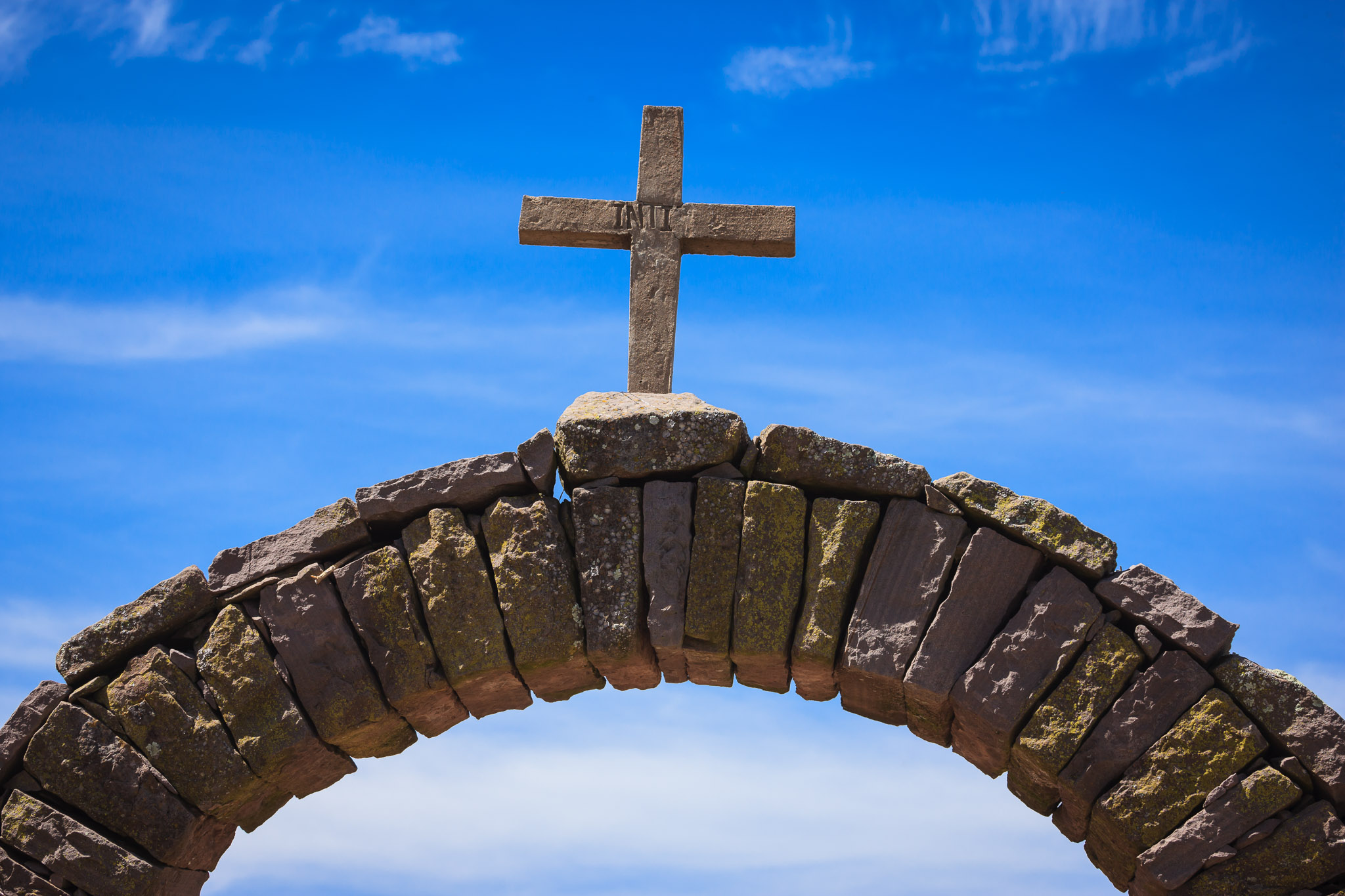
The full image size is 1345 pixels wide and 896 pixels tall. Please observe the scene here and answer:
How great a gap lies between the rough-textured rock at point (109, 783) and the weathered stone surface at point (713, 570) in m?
2.07

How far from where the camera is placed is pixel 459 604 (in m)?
4.28

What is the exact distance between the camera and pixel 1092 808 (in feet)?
13.1

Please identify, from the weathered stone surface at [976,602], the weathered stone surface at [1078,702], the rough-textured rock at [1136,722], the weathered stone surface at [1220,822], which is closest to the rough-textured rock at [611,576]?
the weathered stone surface at [976,602]

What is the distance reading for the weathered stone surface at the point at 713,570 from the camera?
4.26m

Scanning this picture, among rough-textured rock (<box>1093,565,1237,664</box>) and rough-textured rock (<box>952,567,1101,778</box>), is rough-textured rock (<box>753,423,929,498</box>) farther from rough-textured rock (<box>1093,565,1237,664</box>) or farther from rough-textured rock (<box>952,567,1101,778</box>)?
rough-textured rock (<box>1093,565,1237,664</box>)

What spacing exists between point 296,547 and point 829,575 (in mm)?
2130

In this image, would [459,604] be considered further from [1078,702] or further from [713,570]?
[1078,702]

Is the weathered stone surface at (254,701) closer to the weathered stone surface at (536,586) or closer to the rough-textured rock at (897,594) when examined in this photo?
the weathered stone surface at (536,586)

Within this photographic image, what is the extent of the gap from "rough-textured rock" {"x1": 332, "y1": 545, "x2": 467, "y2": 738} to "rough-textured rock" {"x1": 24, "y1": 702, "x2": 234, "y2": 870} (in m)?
0.92

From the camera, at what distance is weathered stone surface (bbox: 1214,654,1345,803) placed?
12.5 ft

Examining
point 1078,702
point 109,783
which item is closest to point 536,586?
point 109,783

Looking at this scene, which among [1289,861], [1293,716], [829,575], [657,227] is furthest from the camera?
[657,227]

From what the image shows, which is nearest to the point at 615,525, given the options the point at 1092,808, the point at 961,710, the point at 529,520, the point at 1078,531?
the point at 529,520

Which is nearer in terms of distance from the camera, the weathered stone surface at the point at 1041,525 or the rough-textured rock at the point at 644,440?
the weathered stone surface at the point at 1041,525
